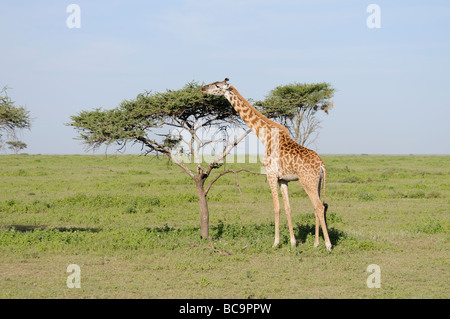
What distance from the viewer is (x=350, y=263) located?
32.1ft

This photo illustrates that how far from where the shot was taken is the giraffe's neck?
37.4 ft

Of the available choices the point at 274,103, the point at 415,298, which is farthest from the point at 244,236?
the point at 415,298

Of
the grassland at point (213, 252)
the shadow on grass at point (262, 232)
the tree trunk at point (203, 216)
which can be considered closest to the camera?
the grassland at point (213, 252)

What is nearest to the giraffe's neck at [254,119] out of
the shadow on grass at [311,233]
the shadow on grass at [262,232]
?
the shadow on grass at [262,232]

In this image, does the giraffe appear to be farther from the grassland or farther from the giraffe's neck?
the grassland

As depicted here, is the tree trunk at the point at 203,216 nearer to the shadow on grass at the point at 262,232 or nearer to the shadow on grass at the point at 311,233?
the shadow on grass at the point at 262,232

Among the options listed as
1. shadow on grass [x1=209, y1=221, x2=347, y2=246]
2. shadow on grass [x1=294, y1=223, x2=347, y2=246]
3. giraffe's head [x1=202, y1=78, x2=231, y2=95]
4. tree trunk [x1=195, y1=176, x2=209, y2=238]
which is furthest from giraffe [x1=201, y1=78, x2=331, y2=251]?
tree trunk [x1=195, y1=176, x2=209, y2=238]

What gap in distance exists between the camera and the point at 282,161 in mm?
10977

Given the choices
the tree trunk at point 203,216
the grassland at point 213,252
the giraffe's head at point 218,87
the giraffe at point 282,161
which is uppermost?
the giraffe's head at point 218,87

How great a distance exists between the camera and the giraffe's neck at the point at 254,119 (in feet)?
37.4

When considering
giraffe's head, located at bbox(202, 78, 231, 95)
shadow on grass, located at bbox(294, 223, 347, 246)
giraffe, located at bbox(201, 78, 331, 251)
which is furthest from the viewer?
shadow on grass, located at bbox(294, 223, 347, 246)

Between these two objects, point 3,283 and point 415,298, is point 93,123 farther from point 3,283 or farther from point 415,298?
point 415,298

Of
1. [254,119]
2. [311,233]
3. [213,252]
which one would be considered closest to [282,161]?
[254,119]

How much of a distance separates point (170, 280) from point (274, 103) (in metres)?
5.95
